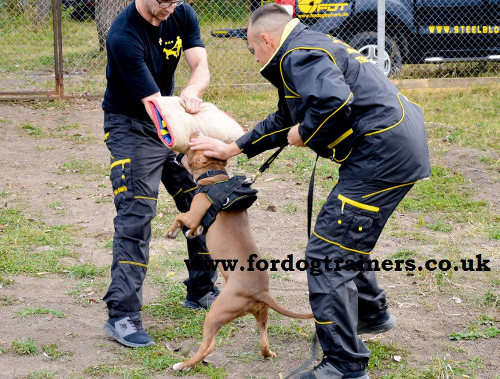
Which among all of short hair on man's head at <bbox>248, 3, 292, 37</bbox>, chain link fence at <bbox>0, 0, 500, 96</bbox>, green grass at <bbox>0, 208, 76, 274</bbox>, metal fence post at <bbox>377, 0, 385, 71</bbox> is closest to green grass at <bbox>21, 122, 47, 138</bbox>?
chain link fence at <bbox>0, 0, 500, 96</bbox>

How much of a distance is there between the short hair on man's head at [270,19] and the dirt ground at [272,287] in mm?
1902

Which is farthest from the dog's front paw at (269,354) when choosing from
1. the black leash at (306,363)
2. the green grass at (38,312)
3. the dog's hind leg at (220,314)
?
the green grass at (38,312)

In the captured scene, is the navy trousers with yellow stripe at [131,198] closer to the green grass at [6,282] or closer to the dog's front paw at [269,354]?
the dog's front paw at [269,354]

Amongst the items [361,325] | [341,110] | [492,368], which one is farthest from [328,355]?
[341,110]

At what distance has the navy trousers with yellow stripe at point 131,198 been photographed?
14.2 feet

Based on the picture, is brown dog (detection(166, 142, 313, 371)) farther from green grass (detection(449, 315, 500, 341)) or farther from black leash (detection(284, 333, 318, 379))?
green grass (detection(449, 315, 500, 341))

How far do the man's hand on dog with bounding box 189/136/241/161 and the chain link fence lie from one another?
5982mm

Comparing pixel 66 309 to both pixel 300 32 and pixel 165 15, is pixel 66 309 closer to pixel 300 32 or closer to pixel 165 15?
pixel 165 15

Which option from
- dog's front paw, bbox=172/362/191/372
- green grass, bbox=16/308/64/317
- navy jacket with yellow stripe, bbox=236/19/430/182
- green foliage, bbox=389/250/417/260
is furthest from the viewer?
green foliage, bbox=389/250/417/260

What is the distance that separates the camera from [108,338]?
4406 mm

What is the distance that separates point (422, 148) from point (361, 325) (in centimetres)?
119

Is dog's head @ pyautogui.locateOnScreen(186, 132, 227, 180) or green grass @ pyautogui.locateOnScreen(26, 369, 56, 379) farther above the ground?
dog's head @ pyautogui.locateOnScreen(186, 132, 227, 180)

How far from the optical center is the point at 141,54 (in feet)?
14.1

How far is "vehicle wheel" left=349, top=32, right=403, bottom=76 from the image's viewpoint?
35.1 feet
